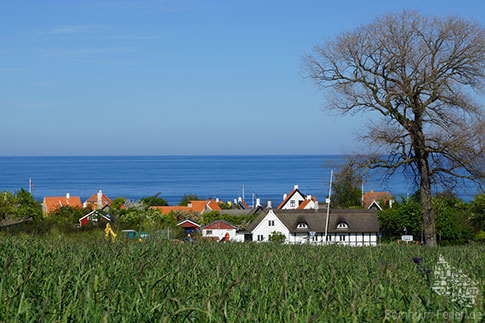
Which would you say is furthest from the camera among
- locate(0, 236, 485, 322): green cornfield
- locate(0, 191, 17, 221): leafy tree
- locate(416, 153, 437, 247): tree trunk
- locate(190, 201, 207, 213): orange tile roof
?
locate(190, 201, 207, 213): orange tile roof

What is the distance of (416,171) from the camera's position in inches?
889

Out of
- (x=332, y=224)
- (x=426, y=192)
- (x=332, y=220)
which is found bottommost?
(x=332, y=224)

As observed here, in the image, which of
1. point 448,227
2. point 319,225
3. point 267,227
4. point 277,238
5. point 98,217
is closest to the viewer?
point 98,217

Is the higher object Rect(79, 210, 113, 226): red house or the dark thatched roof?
Rect(79, 210, 113, 226): red house

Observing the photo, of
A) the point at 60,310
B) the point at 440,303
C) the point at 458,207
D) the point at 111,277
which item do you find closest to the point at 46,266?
the point at 111,277

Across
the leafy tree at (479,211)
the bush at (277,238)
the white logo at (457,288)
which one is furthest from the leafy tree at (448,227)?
the white logo at (457,288)

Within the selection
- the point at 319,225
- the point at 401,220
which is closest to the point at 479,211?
the point at 401,220

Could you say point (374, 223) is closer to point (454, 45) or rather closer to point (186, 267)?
point (454, 45)

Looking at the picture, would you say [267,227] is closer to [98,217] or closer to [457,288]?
[98,217]

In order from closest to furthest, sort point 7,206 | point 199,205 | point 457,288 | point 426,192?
point 457,288, point 426,192, point 7,206, point 199,205

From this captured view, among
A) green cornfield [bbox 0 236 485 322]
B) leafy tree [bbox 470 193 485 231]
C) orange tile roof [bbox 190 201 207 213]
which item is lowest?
orange tile roof [bbox 190 201 207 213]

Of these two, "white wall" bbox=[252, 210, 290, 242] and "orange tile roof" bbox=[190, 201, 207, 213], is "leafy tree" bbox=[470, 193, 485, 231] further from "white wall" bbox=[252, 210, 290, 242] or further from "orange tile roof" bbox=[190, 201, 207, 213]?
"orange tile roof" bbox=[190, 201, 207, 213]

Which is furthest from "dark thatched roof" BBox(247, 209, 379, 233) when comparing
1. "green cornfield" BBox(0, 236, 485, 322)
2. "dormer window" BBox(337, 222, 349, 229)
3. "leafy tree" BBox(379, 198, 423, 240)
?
"green cornfield" BBox(0, 236, 485, 322)

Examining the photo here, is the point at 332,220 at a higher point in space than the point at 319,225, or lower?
higher
